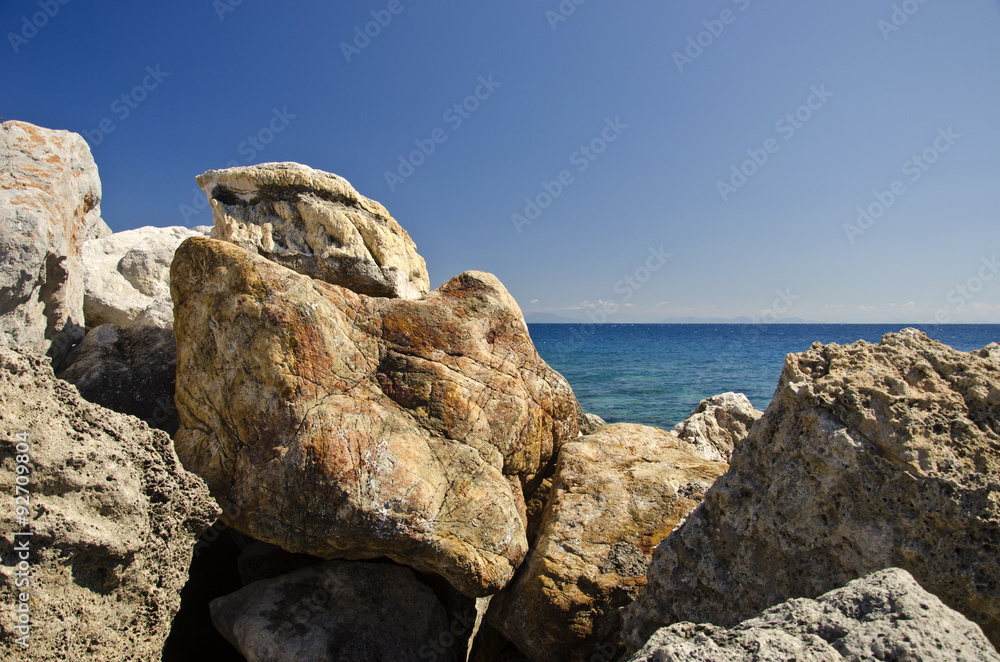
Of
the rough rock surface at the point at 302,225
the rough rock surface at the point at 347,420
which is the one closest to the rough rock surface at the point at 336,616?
the rough rock surface at the point at 347,420

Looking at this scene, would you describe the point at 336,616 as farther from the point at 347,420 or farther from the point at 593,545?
the point at 593,545

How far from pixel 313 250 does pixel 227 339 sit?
6.12 feet

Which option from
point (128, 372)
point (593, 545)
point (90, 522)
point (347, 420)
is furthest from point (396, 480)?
point (128, 372)

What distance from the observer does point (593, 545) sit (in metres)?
4.14

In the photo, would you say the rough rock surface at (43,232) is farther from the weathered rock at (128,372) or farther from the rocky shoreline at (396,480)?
the weathered rock at (128,372)

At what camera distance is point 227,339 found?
405 cm

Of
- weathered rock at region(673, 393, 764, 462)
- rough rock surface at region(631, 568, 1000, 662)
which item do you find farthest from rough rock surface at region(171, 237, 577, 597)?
weathered rock at region(673, 393, 764, 462)

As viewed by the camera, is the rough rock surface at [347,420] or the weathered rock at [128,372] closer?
the rough rock surface at [347,420]

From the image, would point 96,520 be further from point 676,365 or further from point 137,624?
point 676,365

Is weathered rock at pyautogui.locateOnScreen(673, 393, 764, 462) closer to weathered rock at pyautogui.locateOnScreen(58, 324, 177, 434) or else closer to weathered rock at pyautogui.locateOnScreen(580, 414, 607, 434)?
weathered rock at pyautogui.locateOnScreen(580, 414, 607, 434)

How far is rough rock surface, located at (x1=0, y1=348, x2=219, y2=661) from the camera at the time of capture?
2775 mm

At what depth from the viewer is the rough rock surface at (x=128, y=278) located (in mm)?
6137

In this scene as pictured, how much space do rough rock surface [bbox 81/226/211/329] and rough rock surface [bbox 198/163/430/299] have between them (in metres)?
0.61

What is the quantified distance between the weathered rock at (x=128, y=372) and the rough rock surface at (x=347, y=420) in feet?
1.68
